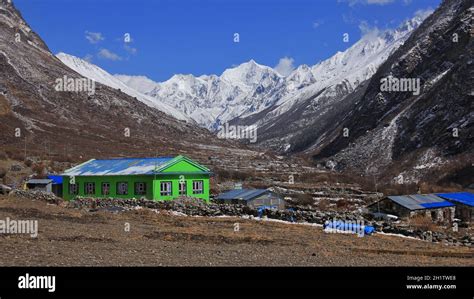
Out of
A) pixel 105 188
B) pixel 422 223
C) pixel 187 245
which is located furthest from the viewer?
pixel 105 188

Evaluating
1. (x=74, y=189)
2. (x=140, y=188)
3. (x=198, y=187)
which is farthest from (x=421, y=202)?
(x=74, y=189)

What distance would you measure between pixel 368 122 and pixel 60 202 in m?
101

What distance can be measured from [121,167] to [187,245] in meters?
28.6

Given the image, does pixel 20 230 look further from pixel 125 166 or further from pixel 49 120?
pixel 49 120

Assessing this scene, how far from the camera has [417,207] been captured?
46031 mm

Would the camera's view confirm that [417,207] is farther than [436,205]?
No

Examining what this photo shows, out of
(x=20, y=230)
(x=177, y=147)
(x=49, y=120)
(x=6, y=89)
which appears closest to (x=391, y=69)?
(x=177, y=147)

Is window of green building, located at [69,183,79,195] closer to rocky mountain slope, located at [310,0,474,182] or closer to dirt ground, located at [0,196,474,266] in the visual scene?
dirt ground, located at [0,196,474,266]

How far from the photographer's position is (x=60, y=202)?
1829 inches

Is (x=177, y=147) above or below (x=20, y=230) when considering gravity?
above

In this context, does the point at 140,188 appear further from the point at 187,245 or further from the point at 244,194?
the point at 187,245

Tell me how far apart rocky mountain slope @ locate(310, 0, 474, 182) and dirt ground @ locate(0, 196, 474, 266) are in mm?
54754
